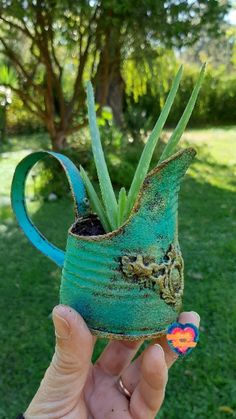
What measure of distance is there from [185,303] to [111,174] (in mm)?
3405

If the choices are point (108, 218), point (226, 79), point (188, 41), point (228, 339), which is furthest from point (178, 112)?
point (108, 218)

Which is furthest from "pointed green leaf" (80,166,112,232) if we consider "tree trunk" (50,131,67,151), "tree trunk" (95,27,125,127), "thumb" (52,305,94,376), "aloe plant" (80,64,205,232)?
"tree trunk" (50,131,67,151)

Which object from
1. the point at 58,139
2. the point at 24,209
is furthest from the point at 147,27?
the point at 24,209

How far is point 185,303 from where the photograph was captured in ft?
12.2

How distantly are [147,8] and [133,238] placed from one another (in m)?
5.25

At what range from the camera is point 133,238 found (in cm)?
122

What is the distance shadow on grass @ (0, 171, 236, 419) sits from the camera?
2.84m

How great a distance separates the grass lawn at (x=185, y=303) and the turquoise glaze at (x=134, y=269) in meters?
1.65

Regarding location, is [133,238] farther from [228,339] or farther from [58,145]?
[58,145]

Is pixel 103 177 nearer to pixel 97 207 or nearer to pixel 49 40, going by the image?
pixel 97 207

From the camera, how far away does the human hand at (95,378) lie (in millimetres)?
1230

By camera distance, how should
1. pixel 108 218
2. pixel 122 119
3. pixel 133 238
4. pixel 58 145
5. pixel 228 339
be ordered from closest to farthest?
pixel 133 238 < pixel 108 218 < pixel 228 339 < pixel 58 145 < pixel 122 119

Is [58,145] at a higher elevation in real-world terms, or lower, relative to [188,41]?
lower

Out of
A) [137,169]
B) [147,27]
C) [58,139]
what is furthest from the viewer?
[58,139]
